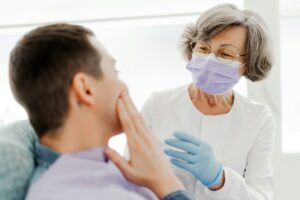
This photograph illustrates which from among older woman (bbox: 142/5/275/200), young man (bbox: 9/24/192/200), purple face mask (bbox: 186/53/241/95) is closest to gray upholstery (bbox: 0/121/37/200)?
young man (bbox: 9/24/192/200)

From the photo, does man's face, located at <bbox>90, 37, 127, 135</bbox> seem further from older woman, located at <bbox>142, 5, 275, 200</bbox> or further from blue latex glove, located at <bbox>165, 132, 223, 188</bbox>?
older woman, located at <bbox>142, 5, 275, 200</bbox>

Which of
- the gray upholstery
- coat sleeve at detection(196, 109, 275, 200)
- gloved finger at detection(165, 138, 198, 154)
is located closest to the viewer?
the gray upholstery

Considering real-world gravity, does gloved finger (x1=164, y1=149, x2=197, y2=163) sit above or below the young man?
below

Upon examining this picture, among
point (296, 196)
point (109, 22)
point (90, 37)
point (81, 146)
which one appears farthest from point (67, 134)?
point (296, 196)

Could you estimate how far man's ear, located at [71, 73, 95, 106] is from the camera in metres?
1.01

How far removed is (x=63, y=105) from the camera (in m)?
1.02

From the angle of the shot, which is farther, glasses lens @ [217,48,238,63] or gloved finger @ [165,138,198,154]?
glasses lens @ [217,48,238,63]

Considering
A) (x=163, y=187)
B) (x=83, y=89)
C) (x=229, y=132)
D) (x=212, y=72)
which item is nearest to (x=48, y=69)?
(x=83, y=89)

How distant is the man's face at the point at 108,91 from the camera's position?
41.4 inches

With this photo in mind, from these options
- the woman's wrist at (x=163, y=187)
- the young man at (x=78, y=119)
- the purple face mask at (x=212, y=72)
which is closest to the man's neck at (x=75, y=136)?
the young man at (x=78, y=119)

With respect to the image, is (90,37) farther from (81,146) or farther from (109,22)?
(109,22)

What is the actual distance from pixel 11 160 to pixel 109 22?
1455 mm

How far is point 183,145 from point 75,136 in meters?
0.42

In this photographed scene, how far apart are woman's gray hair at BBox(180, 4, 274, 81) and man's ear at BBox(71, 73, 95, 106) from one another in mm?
685
